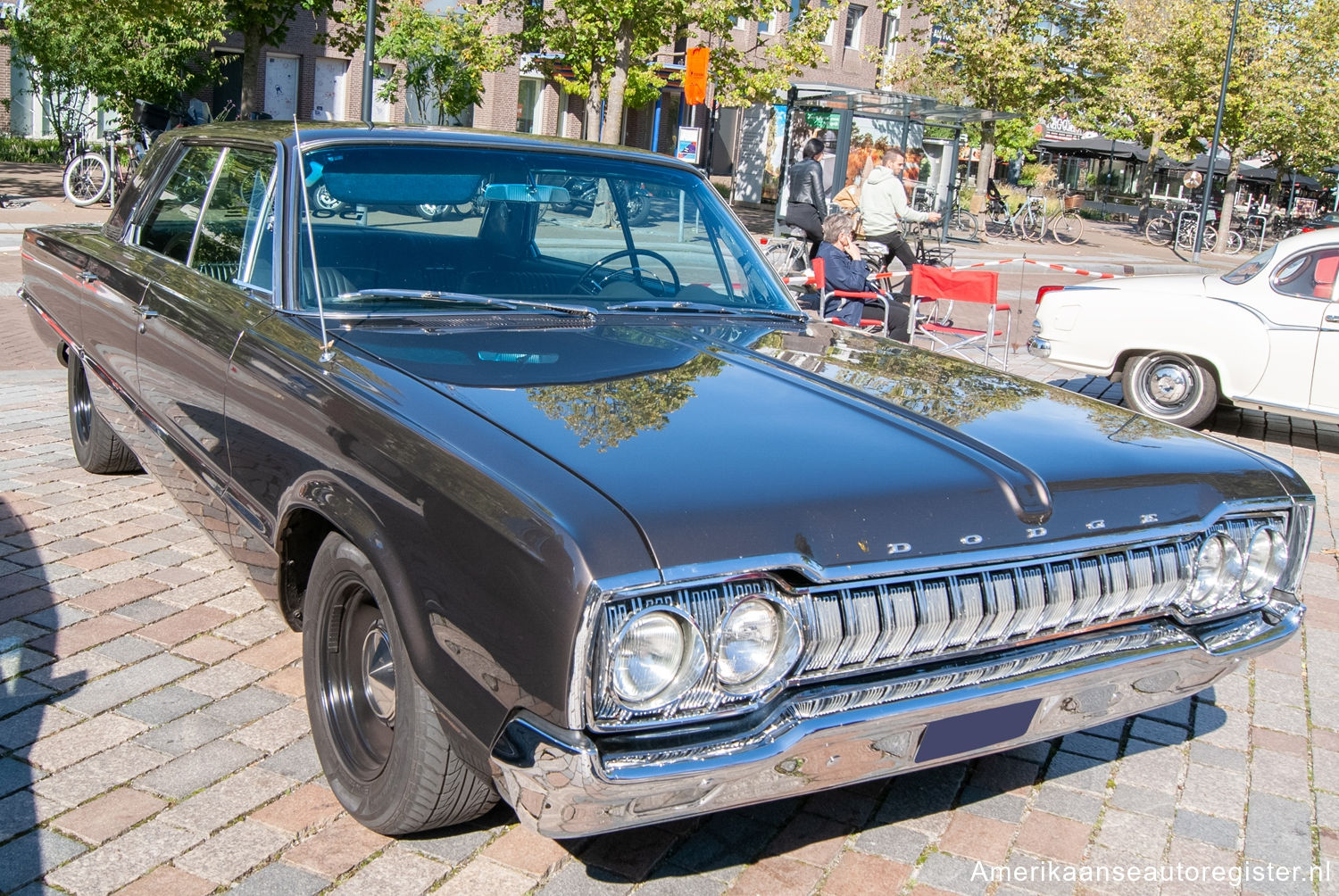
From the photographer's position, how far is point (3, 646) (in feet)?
12.5

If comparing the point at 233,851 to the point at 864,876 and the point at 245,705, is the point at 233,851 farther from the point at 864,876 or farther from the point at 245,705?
the point at 864,876

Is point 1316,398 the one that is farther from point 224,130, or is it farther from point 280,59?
point 280,59

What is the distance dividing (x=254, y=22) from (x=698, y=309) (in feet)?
59.2

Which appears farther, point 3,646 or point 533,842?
point 3,646

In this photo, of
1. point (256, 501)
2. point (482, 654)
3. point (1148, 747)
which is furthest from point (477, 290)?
point (1148, 747)

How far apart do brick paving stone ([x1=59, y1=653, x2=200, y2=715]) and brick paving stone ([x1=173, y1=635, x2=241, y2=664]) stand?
→ 0.04m

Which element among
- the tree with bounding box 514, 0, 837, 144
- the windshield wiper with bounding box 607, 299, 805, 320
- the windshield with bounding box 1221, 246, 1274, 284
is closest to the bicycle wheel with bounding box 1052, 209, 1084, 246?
the tree with bounding box 514, 0, 837, 144

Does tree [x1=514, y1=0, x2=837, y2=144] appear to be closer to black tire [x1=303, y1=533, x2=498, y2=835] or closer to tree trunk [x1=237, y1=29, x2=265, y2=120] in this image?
tree trunk [x1=237, y1=29, x2=265, y2=120]

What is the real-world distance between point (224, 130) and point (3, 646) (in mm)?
1857

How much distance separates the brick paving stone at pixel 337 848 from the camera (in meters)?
2.76

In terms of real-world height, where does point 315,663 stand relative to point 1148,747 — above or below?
above

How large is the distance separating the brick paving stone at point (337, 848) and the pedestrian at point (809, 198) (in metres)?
11.7

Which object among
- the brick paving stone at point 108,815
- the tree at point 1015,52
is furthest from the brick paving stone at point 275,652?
the tree at point 1015,52

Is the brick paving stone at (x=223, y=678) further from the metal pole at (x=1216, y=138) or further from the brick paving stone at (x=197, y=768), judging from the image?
the metal pole at (x=1216, y=138)
